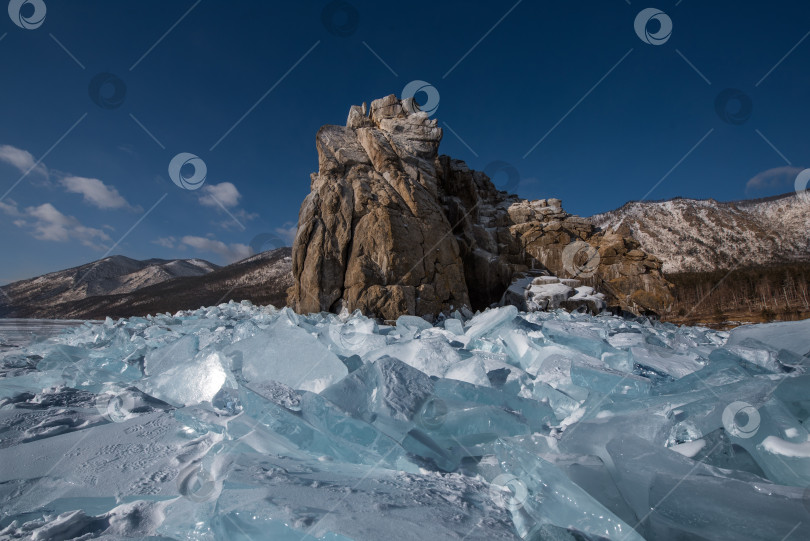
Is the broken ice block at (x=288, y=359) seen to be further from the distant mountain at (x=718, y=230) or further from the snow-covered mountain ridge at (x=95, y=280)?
the distant mountain at (x=718, y=230)

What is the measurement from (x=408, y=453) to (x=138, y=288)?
108m

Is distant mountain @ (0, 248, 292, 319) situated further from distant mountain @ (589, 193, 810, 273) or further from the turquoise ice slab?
distant mountain @ (589, 193, 810, 273)

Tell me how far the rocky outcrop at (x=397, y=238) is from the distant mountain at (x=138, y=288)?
20.5 m

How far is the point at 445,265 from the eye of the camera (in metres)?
14.3

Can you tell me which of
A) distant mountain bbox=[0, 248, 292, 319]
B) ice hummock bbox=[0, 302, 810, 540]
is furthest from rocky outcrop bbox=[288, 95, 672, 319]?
distant mountain bbox=[0, 248, 292, 319]

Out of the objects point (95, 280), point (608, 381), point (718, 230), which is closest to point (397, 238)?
point (608, 381)

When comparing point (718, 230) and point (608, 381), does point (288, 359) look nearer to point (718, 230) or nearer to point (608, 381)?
point (608, 381)

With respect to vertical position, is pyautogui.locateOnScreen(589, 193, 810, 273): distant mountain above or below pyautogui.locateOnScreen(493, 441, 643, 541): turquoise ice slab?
above

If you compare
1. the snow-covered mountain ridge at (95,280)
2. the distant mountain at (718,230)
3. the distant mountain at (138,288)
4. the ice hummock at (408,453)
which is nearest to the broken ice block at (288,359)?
the ice hummock at (408,453)

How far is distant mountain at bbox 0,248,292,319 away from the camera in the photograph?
48438mm

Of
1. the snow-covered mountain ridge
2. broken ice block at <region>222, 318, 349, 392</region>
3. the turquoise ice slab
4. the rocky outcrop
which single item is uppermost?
the snow-covered mountain ridge

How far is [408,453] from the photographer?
1.41 metres

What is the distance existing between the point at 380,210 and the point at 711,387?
12.1 m

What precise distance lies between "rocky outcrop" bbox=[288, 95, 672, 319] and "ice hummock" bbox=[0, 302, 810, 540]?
10.1 metres
